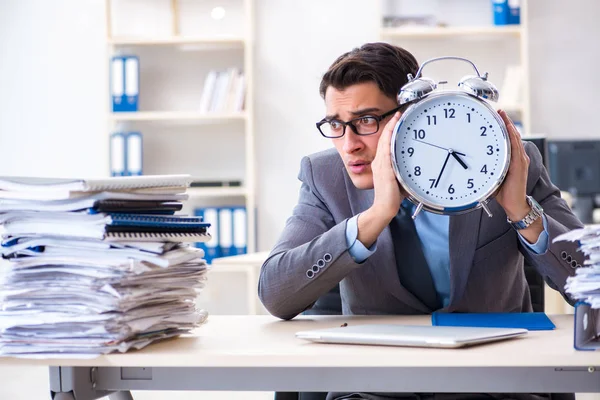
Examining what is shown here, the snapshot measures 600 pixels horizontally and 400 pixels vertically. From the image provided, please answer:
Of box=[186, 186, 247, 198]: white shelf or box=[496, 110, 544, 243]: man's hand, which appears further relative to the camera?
box=[186, 186, 247, 198]: white shelf

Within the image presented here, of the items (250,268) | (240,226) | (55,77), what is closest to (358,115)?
(250,268)

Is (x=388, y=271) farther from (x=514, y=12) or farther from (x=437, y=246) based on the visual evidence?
(x=514, y=12)

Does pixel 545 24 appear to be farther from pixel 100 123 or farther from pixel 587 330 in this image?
pixel 587 330

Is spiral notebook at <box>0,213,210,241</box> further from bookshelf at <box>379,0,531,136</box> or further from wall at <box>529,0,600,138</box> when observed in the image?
wall at <box>529,0,600,138</box>

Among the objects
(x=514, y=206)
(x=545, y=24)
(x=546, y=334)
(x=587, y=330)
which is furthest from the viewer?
(x=545, y=24)

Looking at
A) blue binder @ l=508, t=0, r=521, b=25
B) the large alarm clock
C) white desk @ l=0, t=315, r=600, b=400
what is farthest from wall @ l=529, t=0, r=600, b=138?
white desk @ l=0, t=315, r=600, b=400

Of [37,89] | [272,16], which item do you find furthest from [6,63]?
[272,16]

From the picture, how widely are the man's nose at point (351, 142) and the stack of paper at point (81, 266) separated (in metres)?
0.51

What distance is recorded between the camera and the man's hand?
1402 mm

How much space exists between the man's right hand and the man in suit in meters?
0.07

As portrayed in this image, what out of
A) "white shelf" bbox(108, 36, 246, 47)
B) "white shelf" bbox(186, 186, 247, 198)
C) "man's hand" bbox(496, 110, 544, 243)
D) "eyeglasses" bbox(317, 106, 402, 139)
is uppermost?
"white shelf" bbox(108, 36, 246, 47)

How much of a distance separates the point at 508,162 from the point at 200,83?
13.9 feet

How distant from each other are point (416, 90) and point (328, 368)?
501mm

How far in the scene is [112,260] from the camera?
125 centimetres
